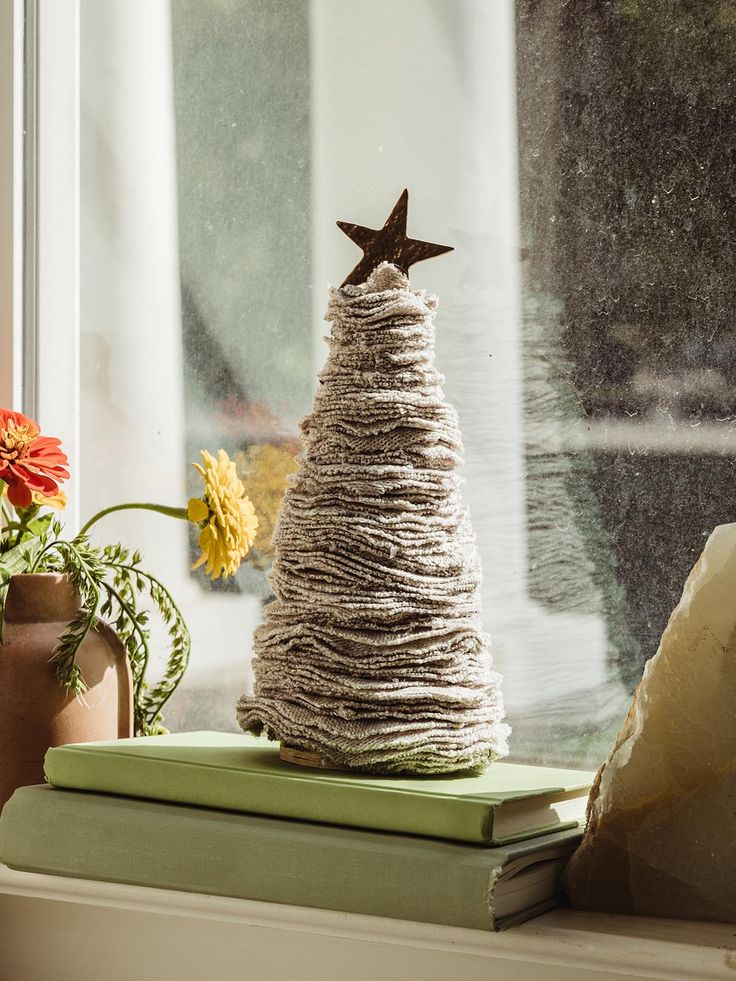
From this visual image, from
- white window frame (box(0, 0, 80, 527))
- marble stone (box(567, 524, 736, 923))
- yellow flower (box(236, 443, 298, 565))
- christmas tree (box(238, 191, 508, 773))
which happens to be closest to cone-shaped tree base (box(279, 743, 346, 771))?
christmas tree (box(238, 191, 508, 773))

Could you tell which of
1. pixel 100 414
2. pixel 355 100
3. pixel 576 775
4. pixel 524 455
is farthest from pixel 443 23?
pixel 576 775

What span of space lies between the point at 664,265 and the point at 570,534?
18cm

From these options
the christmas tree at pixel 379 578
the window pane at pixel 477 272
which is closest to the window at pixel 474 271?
the window pane at pixel 477 272

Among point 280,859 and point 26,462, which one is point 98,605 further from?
point 280,859

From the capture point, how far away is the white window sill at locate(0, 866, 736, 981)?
20.1 inches

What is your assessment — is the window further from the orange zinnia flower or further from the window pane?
the orange zinnia flower

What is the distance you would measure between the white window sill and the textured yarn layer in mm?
93

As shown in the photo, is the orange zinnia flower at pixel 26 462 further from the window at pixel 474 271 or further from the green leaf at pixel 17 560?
the window at pixel 474 271

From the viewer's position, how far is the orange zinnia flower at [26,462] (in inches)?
29.0

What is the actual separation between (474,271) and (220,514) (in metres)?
0.25

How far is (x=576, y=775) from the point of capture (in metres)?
0.65

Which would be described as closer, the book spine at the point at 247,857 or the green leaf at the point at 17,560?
the book spine at the point at 247,857

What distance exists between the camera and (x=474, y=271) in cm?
77

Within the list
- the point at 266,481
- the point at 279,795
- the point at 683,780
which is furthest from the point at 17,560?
the point at 683,780
